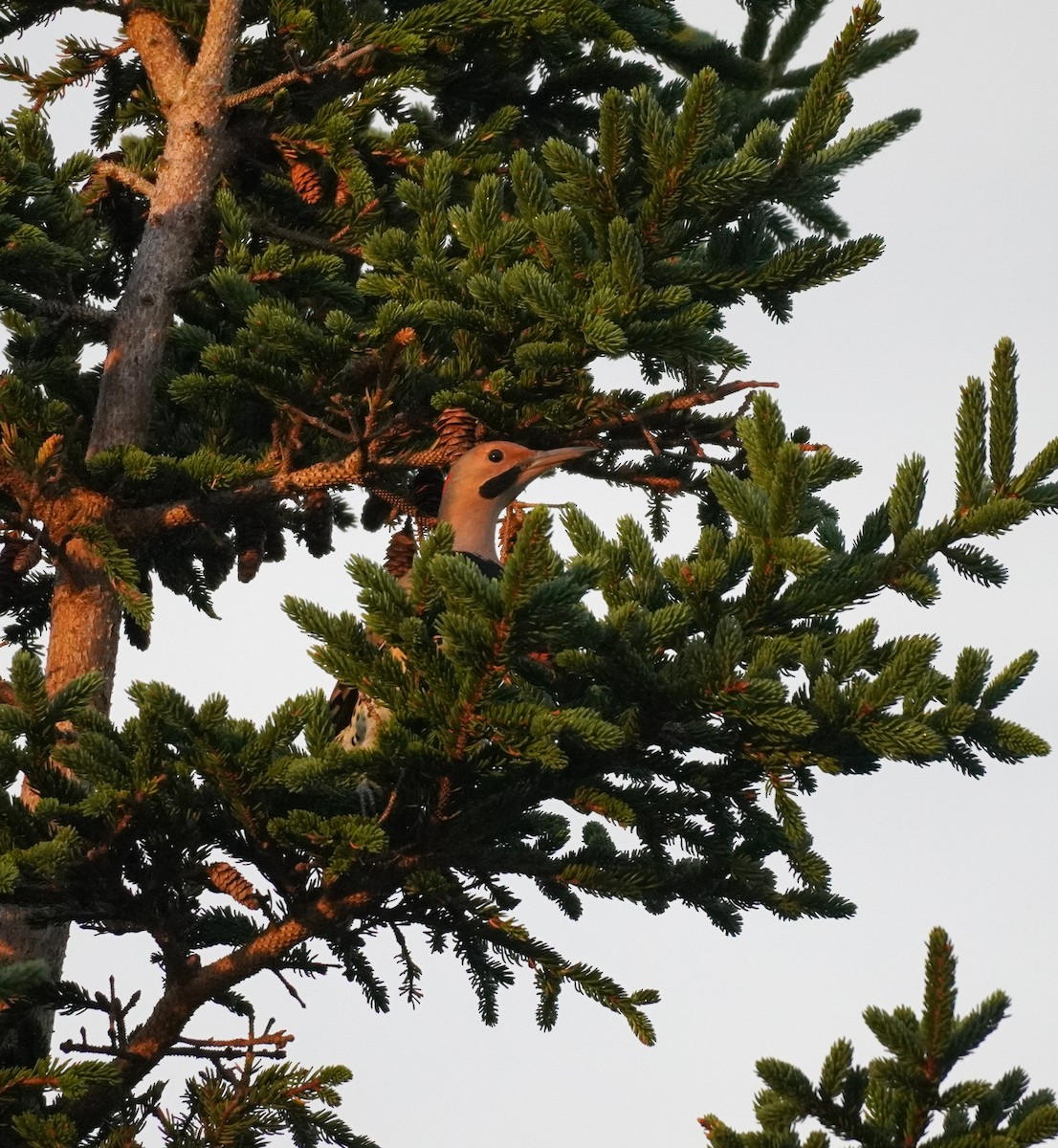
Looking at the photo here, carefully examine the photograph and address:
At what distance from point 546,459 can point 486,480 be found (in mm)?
271

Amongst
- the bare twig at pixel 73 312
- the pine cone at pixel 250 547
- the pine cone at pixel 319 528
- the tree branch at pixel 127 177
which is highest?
the tree branch at pixel 127 177

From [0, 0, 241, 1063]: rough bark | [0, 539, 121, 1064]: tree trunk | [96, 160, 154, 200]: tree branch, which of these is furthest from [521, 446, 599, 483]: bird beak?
[96, 160, 154, 200]: tree branch

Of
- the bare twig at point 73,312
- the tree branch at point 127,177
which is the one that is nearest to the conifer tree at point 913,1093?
the bare twig at point 73,312

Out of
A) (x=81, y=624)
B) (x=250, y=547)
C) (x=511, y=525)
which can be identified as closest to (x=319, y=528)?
(x=250, y=547)

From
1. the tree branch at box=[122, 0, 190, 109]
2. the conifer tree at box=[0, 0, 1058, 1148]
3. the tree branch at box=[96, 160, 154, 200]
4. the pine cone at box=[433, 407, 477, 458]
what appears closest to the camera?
the conifer tree at box=[0, 0, 1058, 1148]

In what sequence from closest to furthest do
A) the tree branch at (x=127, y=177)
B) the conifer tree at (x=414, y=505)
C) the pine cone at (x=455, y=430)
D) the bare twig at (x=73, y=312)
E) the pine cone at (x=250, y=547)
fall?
the conifer tree at (x=414, y=505), the pine cone at (x=455, y=430), the bare twig at (x=73, y=312), the pine cone at (x=250, y=547), the tree branch at (x=127, y=177)

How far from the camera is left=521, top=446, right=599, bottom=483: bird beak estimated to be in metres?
6.52

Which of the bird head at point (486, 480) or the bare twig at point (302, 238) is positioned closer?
the bird head at point (486, 480)

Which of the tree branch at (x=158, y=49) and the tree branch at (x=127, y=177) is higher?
the tree branch at (x=158, y=49)

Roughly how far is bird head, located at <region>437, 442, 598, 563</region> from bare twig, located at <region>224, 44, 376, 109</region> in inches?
81.9

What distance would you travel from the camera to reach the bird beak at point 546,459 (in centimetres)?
652

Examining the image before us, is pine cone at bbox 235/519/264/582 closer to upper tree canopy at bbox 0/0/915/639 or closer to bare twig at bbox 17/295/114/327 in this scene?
upper tree canopy at bbox 0/0/915/639

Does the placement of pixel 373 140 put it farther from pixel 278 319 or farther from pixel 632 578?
pixel 632 578

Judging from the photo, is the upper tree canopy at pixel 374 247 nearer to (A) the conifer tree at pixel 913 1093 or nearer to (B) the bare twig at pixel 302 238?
(B) the bare twig at pixel 302 238
